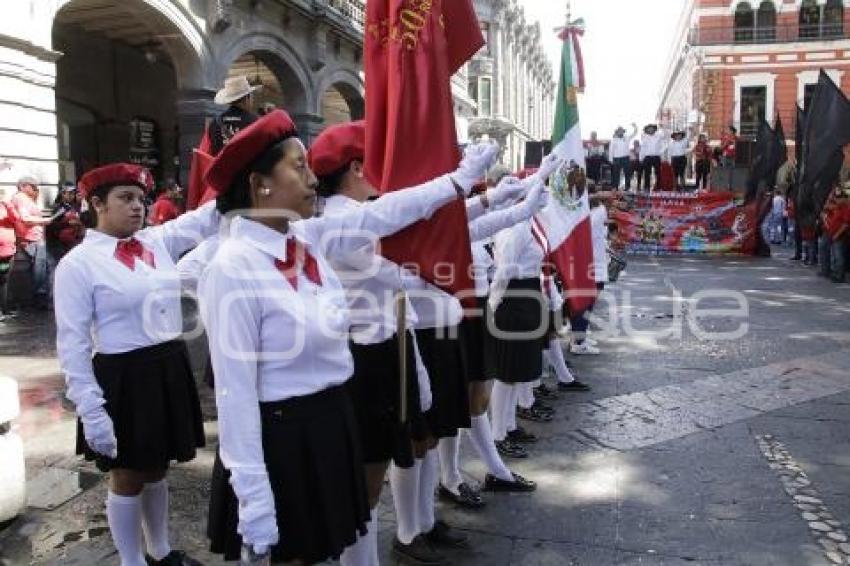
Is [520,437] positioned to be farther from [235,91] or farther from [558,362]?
[235,91]

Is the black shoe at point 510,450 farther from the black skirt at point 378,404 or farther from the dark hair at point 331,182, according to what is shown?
the dark hair at point 331,182

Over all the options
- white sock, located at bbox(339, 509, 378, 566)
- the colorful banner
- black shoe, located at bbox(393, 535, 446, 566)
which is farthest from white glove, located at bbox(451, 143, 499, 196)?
the colorful banner

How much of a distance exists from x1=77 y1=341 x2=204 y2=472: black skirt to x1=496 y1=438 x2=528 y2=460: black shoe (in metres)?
2.32

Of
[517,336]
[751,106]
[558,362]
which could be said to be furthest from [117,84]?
[751,106]

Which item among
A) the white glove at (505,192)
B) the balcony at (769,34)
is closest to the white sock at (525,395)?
the white glove at (505,192)

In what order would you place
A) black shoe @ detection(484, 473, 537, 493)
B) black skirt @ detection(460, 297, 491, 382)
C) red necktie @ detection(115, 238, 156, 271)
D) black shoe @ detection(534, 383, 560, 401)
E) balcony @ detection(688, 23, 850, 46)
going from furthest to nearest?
balcony @ detection(688, 23, 850, 46)
black shoe @ detection(534, 383, 560, 401)
black shoe @ detection(484, 473, 537, 493)
black skirt @ detection(460, 297, 491, 382)
red necktie @ detection(115, 238, 156, 271)

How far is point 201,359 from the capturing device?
26.6ft

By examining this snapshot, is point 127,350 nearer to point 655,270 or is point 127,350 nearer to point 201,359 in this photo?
point 201,359

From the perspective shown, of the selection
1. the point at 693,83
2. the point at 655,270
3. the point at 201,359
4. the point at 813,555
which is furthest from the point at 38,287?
the point at 693,83

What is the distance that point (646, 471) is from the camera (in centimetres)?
477

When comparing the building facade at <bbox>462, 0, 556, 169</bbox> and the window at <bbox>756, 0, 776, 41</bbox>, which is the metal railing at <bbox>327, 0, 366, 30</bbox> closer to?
the building facade at <bbox>462, 0, 556, 169</bbox>

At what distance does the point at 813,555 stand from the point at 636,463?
1.42 meters

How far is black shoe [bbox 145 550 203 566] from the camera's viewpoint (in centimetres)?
353

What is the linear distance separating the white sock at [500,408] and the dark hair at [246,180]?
3.13 m
